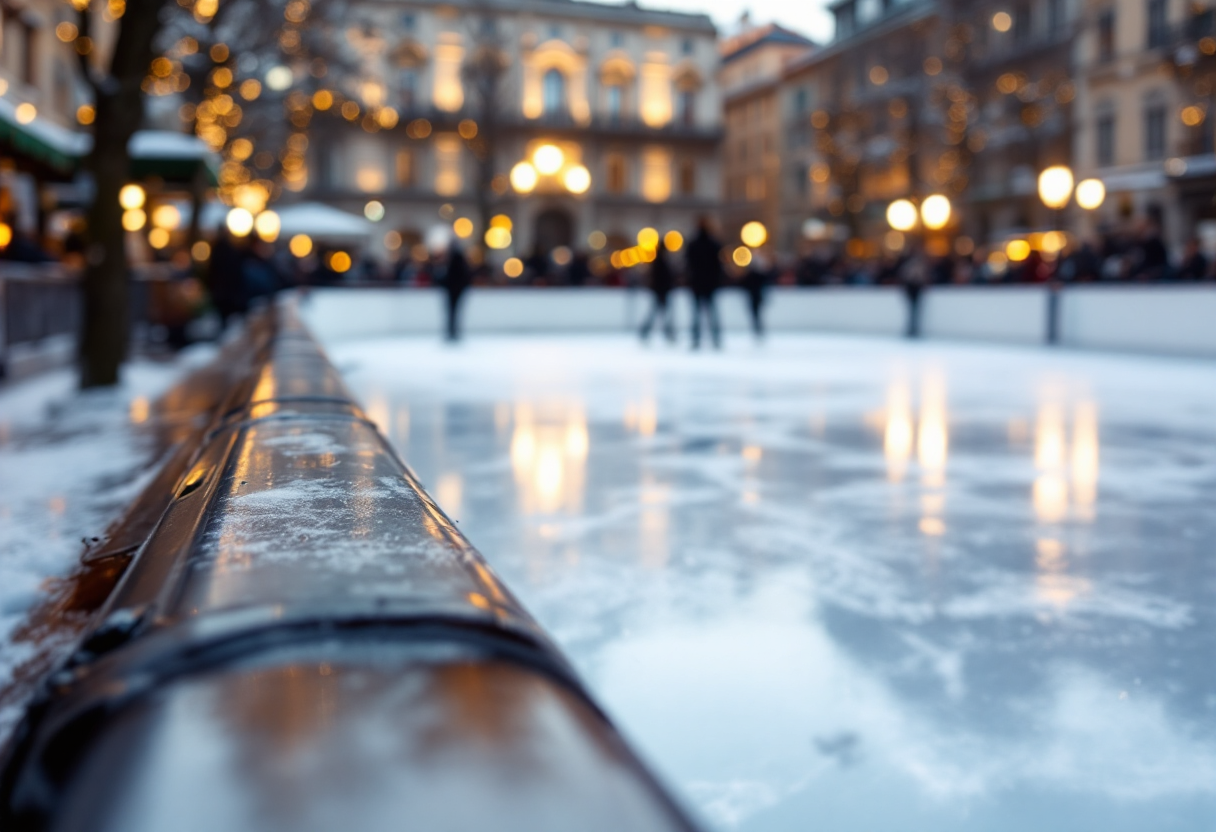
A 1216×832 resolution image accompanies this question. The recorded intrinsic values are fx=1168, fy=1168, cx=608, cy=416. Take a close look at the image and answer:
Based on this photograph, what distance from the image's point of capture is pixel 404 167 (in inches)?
2093

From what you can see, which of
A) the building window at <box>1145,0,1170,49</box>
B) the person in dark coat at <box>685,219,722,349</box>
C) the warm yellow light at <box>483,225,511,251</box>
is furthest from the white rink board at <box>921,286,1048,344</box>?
the warm yellow light at <box>483,225,511,251</box>

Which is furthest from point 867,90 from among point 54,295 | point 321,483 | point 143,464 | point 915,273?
point 321,483

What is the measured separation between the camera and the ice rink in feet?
7.10

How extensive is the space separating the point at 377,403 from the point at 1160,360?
431 inches

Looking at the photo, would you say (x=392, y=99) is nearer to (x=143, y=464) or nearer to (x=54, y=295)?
(x=54, y=295)

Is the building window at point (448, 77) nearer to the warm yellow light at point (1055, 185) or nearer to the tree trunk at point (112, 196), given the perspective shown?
the warm yellow light at point (1055, 185)

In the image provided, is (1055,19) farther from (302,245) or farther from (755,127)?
(302,245)

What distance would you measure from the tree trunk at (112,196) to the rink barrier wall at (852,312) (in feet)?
11.3

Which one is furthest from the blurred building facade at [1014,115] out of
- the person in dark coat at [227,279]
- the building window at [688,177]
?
the person in dark coat at [227,279]

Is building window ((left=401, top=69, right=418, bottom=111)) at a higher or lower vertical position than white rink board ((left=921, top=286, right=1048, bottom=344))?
higher

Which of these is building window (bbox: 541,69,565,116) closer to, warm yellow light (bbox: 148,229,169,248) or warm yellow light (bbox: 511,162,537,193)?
warm yellow light (bbox: 148,229,169,248)

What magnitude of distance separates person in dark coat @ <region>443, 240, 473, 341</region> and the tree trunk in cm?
902

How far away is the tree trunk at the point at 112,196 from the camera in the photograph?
9.45m

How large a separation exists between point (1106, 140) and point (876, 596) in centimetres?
3856
